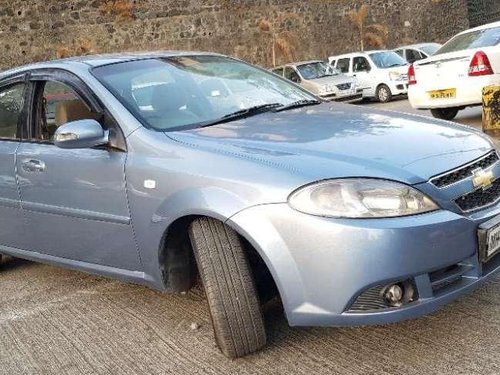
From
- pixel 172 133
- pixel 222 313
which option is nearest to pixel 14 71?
pixel 172 133

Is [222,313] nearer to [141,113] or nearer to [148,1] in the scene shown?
[141,113]

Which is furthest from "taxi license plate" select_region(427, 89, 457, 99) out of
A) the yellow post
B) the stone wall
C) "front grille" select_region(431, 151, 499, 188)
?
the stone wall

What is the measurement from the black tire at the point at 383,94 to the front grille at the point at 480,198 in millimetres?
15168

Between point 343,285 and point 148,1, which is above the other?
point 148,1

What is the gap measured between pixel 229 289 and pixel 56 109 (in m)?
2.00

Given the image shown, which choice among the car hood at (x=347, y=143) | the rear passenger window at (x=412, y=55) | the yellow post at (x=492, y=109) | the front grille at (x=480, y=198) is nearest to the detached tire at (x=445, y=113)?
the yellow post at (x=492, y=109)

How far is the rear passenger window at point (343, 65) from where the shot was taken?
2022 centimetres

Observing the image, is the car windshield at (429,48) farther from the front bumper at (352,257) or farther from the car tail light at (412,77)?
the front bumper at (352,257)

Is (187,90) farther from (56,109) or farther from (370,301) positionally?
(370,301)

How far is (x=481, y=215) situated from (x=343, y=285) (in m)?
0.78

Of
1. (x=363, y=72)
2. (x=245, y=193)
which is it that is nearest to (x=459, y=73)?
(x=245, y=193)

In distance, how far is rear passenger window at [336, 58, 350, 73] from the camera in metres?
20.2

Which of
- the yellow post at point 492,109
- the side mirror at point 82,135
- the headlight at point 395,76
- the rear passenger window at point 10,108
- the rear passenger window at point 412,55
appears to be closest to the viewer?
the side mirror at point 82,135

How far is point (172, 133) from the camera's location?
3602mm
